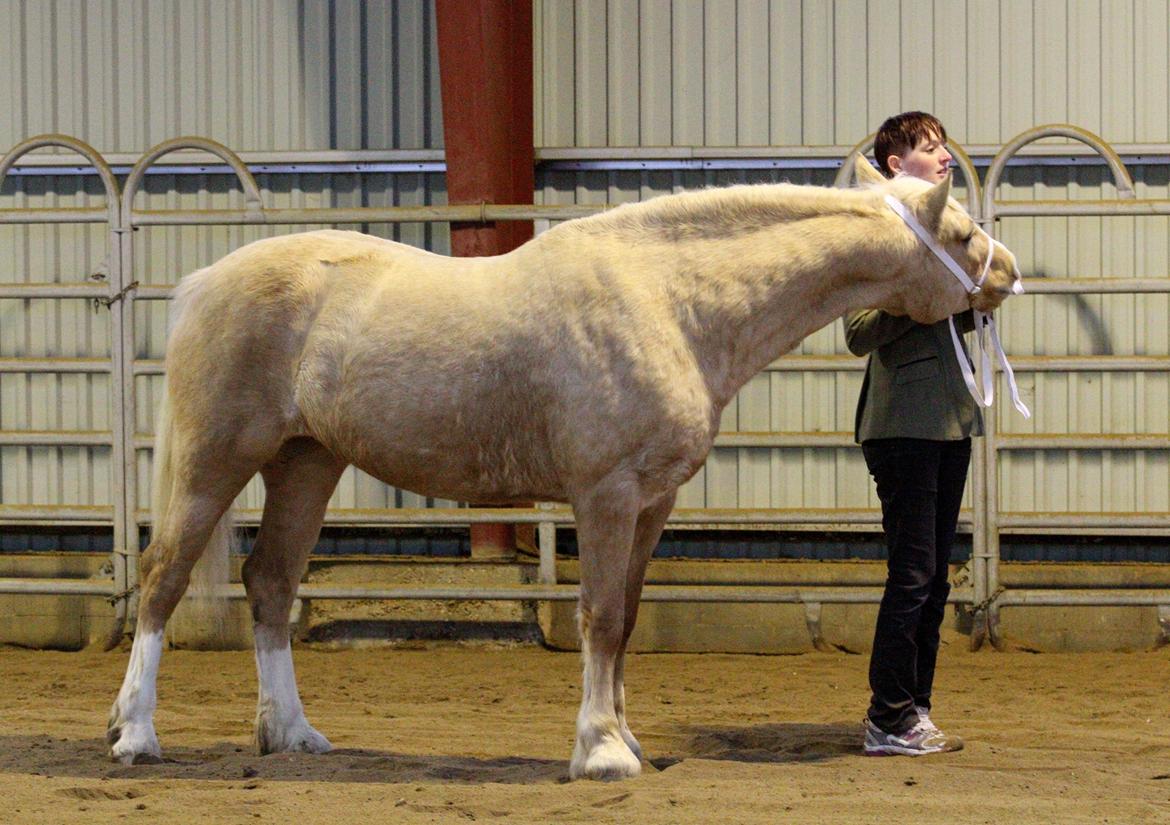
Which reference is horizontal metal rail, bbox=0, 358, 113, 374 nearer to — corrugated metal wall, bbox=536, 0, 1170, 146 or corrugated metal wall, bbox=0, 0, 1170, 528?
corrugated metal wall, bbox=0, 0, 1170, 528

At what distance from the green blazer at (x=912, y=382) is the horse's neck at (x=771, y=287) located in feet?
0.55

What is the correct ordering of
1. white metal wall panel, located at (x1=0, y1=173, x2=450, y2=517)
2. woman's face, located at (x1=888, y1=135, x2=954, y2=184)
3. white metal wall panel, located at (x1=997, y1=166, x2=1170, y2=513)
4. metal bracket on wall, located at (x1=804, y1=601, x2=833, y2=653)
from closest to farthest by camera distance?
1. woman's face, located at (x1=888, y1=135, x2=954, y2=184)
2. metal bracket on wall, located at (x1=804, y1=601, x2=833, y2=653)
3. white metal wall panel, located at (x1=997, y1=166, x2=1170, y2=513)
4. white metal wall panel, located at (x1=0, y1=173, x2=450, y2=517)

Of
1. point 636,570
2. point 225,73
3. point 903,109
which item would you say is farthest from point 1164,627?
point 225,73

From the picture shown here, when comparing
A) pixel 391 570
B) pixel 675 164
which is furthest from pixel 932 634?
pixel 675 164

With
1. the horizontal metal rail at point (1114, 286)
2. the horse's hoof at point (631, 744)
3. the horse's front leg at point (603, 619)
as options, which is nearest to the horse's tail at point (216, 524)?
the horse's front leg at point (603, 619)

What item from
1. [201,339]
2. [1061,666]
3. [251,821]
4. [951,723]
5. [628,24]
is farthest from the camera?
[628,24]

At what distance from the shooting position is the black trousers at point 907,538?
3.86 metres

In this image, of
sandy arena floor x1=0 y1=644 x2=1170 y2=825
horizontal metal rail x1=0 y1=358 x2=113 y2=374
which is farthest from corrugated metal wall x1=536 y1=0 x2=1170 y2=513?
horizontal metal rail x1=0 y1=358 x2=113 y2=374

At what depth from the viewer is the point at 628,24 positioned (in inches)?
288

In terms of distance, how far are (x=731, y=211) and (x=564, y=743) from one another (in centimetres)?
179

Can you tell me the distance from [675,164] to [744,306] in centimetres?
383

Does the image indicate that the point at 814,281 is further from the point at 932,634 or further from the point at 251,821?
the point at 251,821

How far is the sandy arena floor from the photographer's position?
3.21m

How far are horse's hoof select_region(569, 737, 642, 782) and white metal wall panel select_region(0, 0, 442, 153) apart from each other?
4596mm
